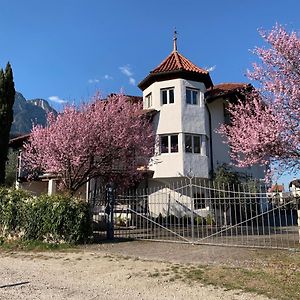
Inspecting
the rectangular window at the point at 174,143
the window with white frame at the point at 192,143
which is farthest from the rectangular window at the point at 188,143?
the rectangular window at the point at 174,143

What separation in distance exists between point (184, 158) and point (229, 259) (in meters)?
13.7

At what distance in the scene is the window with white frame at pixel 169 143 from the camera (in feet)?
81.4

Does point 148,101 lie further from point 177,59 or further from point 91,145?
point 91,145

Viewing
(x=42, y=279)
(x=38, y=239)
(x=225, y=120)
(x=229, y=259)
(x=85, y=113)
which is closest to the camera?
(x=42, y=279)

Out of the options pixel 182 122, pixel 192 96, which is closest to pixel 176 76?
pixel 192 96

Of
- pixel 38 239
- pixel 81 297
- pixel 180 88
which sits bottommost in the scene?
pixel 81 297

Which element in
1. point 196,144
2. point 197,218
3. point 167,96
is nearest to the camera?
point 197,218

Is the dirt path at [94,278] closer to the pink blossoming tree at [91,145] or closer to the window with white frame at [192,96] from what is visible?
the pink blossoming tree at [91,145]

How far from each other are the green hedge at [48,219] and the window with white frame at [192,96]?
44.2 ft

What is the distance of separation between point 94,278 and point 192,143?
17059 mm

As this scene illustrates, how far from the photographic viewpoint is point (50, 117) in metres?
19.7

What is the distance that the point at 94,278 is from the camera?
8.97 metres

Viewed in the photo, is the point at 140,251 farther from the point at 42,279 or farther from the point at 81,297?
the point at 81,297

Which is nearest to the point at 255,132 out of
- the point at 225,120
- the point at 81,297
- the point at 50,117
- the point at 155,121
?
the point at 81,297
